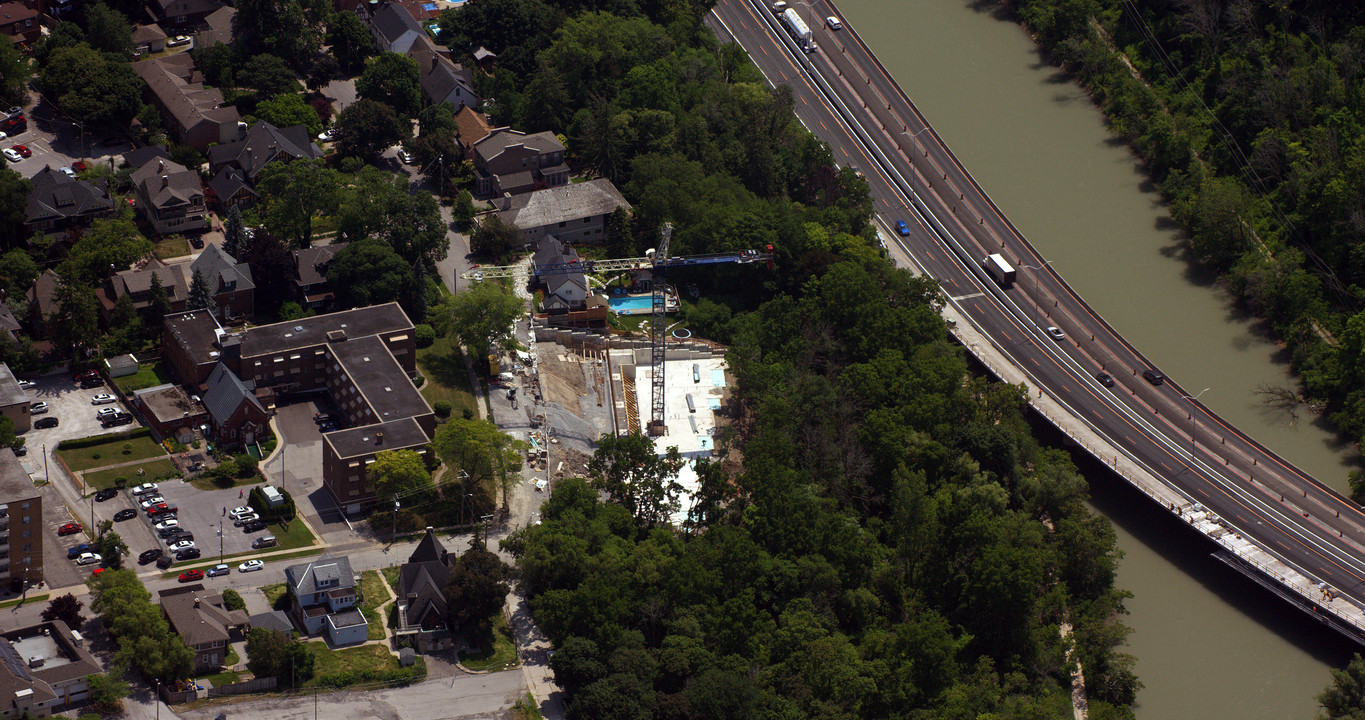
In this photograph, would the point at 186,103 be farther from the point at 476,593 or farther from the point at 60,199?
the point at 476,593

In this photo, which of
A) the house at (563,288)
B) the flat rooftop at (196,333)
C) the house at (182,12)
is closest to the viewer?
the flat rooftop at (196,333)

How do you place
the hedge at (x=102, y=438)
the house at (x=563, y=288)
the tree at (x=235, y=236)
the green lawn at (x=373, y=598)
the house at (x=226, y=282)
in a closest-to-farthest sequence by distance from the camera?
the green lawn at (x=373, y=598) < the hedge at (x=102, y=438) < the house at (x=226, y=282) < the tree at (x=235, y=236) < the house at (x=563, y=288)

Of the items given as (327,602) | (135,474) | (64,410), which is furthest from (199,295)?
(327,602)

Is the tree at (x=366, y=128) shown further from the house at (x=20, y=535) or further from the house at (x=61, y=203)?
the house at (x=20, y=535)

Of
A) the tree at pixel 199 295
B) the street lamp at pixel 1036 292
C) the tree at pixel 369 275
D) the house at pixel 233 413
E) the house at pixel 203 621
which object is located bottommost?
the house at pixel 203 621

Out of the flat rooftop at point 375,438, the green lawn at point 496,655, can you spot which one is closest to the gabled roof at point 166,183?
the flat rooftop at point 375,438

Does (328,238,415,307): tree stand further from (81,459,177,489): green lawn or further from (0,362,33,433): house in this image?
(0,362,33,433): house
